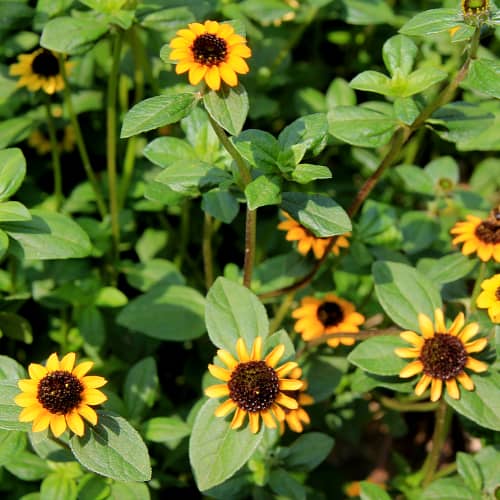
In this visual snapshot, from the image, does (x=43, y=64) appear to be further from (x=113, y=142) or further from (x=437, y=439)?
(x=437, y=439)

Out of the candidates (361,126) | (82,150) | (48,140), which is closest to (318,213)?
(361,126)

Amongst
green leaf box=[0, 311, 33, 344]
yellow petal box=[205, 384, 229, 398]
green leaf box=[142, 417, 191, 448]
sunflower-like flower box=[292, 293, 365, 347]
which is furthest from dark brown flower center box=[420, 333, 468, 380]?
green leaf box=[0, 311, 33, 344]

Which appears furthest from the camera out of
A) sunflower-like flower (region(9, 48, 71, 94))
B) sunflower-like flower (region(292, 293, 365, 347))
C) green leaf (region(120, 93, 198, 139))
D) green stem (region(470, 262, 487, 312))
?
sunflower-like flower (region(9, 48, 71, 94))

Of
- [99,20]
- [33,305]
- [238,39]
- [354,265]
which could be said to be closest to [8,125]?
[99,20]

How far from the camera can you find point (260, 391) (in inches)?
55.1

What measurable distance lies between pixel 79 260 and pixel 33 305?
1.17 feet

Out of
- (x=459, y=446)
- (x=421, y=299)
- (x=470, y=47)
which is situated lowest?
(x=459, y=446)

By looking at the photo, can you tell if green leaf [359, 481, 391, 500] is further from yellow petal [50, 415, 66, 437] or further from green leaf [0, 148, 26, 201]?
green leaf [0, 148, 26, 201]

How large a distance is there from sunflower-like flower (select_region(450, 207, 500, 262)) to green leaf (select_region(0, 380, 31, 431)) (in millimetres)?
966

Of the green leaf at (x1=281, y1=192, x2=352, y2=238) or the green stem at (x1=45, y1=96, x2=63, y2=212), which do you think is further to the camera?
the green stem at (x1=45, y1=96, x2=63, y2=212)

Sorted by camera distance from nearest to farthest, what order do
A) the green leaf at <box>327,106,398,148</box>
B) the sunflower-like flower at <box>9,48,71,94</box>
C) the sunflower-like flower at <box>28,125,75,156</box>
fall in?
the green leaf at <box>327,106,398,148</box>, the sunflower-like flower at <box>9,48,71,94</box>, the sunflower-like flower at <box>28,125,75,156</box>

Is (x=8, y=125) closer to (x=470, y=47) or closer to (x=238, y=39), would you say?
(x=238, y=39)

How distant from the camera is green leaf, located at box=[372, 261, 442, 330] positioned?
1638mm

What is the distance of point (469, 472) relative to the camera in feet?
5.50
